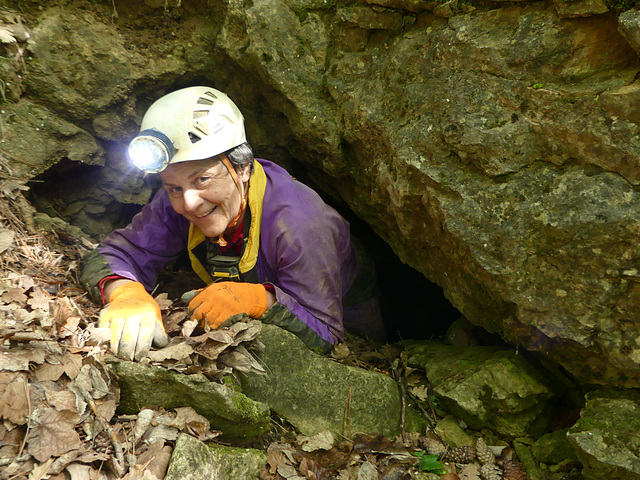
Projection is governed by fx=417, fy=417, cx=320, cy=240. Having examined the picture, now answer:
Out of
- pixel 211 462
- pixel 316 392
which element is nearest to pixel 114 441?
pixel 211 462

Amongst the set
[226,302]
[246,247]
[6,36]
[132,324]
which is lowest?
[132,324]

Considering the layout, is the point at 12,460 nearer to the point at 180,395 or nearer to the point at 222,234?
the point at 180,395

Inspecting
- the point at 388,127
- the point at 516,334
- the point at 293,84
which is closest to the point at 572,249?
the point at 516,334

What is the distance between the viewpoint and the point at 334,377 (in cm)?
282

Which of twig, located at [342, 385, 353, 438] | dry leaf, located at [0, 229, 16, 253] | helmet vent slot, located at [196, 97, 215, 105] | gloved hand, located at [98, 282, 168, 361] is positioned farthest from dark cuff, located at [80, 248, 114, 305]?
twig, located at [342, 385, 353, 438]

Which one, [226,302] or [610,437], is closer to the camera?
[610,437]

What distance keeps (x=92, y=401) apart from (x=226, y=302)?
A: 105 centimetres

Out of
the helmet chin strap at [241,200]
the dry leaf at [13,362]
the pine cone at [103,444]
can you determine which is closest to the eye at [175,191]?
the helmet chin strap at [241,200]

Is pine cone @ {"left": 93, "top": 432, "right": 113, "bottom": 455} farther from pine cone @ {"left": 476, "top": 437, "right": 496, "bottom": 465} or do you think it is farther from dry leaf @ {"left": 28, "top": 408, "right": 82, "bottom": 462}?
pine cone @ {"left": 476, "top": 437, "right": 496, "bottom": 465}

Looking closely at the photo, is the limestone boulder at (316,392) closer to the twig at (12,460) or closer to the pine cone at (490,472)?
the pine cone at (490,472)

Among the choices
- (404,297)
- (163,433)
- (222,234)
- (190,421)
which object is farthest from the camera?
(404,297)

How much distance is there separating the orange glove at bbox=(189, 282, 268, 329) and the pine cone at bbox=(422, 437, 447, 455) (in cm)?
142

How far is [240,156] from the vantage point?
3.25 meters

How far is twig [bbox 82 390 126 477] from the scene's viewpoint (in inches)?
71.2
